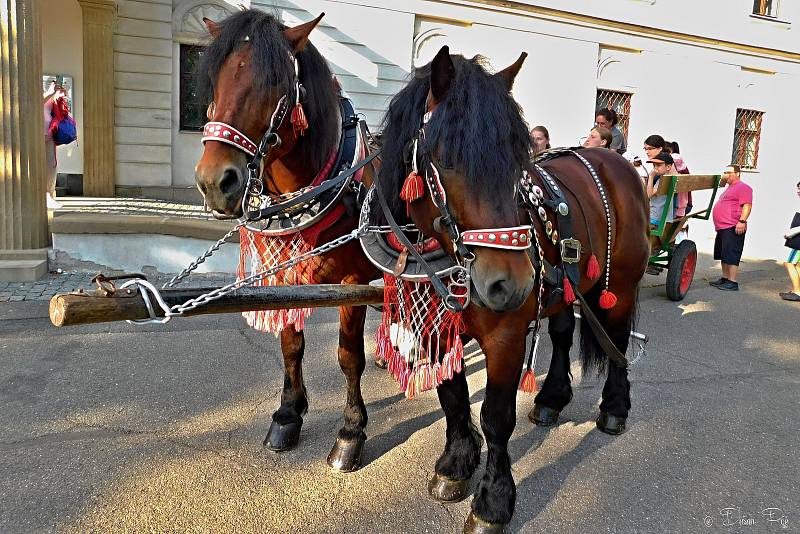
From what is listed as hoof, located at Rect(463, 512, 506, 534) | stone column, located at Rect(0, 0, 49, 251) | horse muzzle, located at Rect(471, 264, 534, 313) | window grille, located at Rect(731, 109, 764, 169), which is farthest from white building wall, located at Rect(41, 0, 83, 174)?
window grille, located at Rect(731, 109, 764, 169)

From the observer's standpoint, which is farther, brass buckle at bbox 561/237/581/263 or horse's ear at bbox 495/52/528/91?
brass buckle at bbox 561/237/581/263

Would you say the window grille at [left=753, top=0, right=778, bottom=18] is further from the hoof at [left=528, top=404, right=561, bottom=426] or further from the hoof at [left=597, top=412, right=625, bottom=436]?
the hoof at [left=528, top=404, right=561, bottom=426]

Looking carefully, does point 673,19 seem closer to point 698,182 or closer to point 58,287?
point 698,182

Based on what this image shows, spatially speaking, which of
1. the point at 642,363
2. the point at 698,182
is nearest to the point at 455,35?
the point at 698,182

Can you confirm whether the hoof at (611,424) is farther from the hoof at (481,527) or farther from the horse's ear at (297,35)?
the horse's ear at (297,35)

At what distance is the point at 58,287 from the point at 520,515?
199 inches

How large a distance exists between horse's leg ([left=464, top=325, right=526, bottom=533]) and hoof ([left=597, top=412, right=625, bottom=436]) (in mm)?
1201

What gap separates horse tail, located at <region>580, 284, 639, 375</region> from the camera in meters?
3.30

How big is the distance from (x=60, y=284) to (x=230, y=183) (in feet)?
15.1

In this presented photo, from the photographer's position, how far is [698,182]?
20.2 ft

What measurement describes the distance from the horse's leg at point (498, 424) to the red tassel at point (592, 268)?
28.3 inches

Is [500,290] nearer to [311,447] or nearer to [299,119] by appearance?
[299,119]

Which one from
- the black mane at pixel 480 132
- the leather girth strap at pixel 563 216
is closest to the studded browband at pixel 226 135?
the black mane at pixel 480 132

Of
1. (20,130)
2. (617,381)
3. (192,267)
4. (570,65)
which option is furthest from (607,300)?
(570,65)
